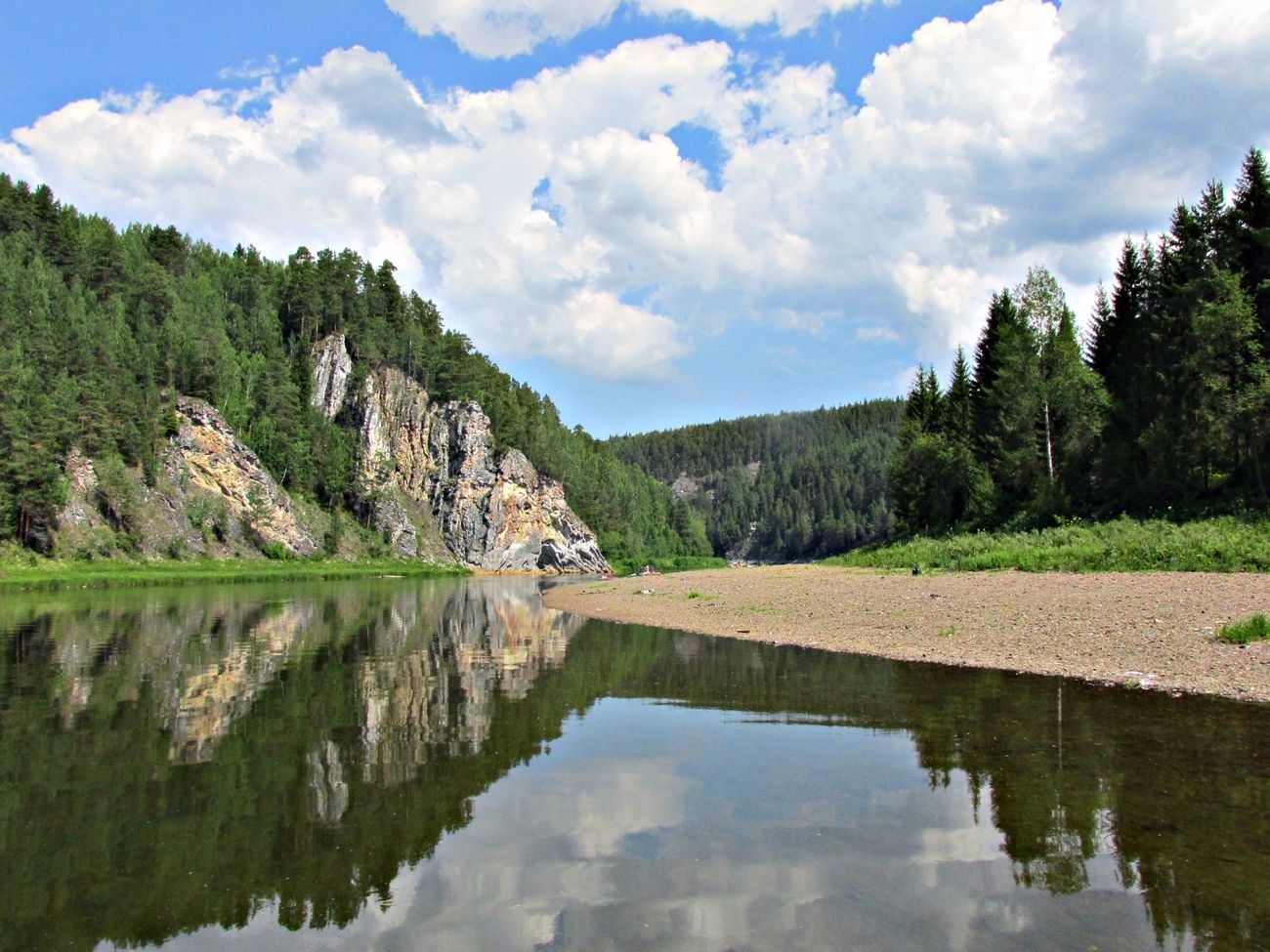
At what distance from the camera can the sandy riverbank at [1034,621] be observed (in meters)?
15.4

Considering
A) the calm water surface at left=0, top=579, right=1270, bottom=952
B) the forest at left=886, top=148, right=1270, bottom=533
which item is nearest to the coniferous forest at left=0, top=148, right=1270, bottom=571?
the forest at left=886, top=148, right=1270, bottom=533

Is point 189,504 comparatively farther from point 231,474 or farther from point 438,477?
point 438,477

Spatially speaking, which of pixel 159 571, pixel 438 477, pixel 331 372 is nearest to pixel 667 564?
pixel 438 477

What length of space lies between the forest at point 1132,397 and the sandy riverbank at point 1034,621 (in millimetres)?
13832

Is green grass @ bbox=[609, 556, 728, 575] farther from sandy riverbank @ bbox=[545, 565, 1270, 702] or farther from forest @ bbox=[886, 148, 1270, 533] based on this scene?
sandy riverbank @ bbox=[545, 565, 1270, 702]

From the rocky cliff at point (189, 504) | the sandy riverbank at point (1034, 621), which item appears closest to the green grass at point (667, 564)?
the rocky cliff at point (189, 504)

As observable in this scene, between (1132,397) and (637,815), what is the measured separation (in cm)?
5064

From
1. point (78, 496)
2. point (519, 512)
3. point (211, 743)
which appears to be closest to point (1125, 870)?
point (211, 743)

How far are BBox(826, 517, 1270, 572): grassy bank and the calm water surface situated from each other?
19.4 m

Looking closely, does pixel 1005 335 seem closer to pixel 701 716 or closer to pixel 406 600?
pixel 406 600

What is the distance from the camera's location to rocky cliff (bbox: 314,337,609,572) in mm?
120438

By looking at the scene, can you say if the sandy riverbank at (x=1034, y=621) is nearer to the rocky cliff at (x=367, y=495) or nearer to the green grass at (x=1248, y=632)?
the green grass at (x=1248, y=632)

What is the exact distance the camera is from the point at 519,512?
135 meters

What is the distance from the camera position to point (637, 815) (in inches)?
356
